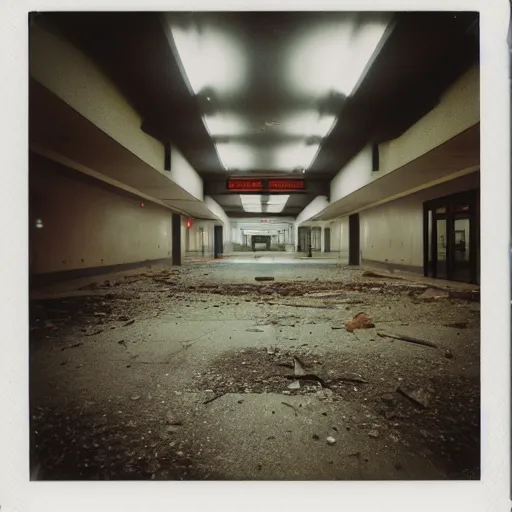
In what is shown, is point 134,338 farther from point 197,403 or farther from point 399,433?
point 399,433

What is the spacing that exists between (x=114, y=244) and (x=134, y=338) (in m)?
6.72

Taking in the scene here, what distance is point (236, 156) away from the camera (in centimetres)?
682

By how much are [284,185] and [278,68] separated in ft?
17.9

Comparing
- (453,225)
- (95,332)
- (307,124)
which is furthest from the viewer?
(453,225)

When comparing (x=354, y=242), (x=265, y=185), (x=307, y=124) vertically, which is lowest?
(x=354, y=242)

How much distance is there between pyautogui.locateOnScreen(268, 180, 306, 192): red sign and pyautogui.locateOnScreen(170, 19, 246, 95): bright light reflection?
4.85m

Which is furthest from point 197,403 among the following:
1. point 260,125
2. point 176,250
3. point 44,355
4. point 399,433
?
point 176,250

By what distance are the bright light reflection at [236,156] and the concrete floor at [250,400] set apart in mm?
3882

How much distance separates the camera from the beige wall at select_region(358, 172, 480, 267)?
279 inches

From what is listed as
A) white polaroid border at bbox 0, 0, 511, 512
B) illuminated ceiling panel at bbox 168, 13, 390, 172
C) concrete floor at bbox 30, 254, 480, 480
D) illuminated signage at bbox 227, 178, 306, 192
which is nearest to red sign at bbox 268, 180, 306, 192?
illuminated signage at bbox 227, 178, 306, 192

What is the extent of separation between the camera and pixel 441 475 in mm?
1323

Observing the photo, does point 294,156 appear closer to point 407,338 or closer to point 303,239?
point 407,338

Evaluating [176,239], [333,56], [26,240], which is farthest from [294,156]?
[176,239]

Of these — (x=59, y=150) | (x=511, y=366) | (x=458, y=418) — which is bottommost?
(x=458, y=418)
